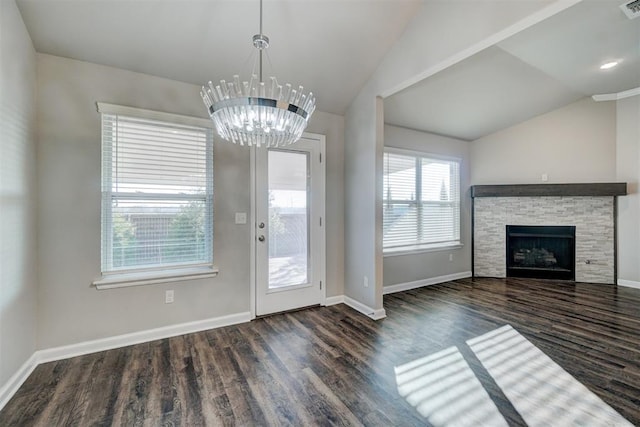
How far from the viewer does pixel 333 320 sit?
310 cm

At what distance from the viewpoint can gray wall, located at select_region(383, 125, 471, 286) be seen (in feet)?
13.7

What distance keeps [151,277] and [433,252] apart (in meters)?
4.00

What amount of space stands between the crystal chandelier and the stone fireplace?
177 inches

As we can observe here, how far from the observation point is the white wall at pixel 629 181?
13.7 feet

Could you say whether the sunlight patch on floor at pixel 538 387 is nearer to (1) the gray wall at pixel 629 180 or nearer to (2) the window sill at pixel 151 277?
(2) the window sill at pixel 151 277

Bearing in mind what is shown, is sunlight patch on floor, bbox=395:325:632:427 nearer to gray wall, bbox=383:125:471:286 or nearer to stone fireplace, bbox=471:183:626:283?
gray wall, bbox=383:125:471:286

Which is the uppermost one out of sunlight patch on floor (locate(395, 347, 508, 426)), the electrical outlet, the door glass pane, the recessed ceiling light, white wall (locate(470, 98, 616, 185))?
the recessed ceiling light

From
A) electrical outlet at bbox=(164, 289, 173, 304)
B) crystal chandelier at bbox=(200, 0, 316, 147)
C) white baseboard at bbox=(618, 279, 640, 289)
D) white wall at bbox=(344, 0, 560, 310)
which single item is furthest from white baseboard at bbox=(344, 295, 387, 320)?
white baseboard at bbox=(618, 279, 640, 289)

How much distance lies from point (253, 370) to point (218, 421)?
524mm

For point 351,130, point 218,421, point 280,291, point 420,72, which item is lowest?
point 218,421

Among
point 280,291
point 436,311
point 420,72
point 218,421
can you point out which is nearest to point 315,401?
point 218,421

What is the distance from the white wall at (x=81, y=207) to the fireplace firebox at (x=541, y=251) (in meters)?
5.23

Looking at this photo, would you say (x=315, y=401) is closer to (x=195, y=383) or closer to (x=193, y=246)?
(x=195, y=383)

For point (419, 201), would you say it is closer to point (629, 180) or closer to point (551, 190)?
point (551, 190)
